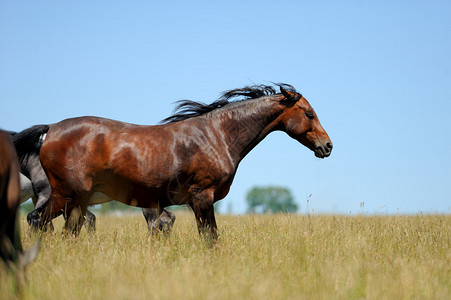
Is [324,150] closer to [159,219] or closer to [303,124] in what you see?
[303,124]

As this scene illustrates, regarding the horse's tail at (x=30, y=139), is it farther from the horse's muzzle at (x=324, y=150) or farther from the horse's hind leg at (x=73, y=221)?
the horse's muzzle at (x=324, y=150)

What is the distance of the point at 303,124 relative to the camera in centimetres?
774

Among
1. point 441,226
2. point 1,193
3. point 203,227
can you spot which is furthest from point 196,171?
point 441,226

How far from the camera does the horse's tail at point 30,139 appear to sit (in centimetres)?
774

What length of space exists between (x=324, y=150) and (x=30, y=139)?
192 inches

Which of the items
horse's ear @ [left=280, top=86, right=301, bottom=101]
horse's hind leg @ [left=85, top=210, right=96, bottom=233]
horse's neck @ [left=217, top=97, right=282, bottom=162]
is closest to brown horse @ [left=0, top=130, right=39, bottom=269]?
horse's neck @ [left=217, top=97, right=282, bottom=162]

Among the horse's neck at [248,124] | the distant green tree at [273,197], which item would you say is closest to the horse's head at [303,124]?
the horse's neck at [248,124]

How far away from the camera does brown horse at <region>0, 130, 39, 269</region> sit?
379 centimetres

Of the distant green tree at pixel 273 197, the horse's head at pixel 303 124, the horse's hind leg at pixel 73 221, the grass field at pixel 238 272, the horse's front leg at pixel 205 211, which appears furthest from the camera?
the distant green tree at pixel 273 197

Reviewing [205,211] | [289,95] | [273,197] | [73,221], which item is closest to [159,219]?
[73,221]

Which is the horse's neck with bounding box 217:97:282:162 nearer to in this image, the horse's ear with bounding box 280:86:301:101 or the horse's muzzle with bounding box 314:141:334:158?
the horse's ear with bounding box 280:86:301:101

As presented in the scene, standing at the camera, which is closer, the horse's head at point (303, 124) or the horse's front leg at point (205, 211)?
the horse's front leg at point (205, 211)

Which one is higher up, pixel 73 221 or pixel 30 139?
pixel 30 139

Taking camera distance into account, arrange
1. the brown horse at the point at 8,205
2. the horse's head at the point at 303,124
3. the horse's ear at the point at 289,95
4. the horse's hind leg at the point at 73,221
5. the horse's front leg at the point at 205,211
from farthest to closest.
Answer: the horse's head at the point at 303,124 → the horse's ear at the point at 289,95 → the horse's hind leg at the point at 73,221 → the horse's front leg at the point at 205,211 → the brown horse at the point at 8,205
